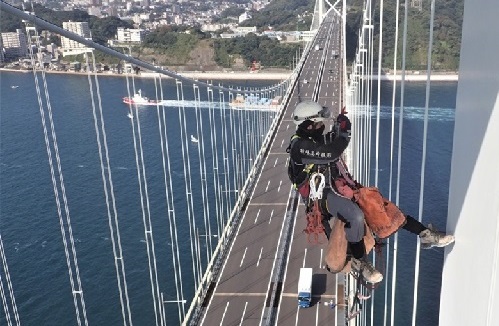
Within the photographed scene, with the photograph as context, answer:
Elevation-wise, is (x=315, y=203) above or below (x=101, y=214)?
above

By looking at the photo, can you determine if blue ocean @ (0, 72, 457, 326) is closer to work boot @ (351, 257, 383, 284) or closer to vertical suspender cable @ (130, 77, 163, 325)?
vertical suspender cable @ (130, 77, 163, 325)

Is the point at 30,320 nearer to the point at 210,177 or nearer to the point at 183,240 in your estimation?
the point at 183,240

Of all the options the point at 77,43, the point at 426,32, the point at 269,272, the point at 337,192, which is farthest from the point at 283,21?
the point at 337,192

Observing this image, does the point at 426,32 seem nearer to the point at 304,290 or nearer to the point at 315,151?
the point at 304,290

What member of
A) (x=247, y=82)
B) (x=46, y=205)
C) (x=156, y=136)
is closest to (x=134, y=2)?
(x=247, y=82)

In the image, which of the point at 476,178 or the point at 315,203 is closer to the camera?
the point at 476,178

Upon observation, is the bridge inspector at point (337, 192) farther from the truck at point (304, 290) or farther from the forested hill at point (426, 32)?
the truck at point (304, 290)
